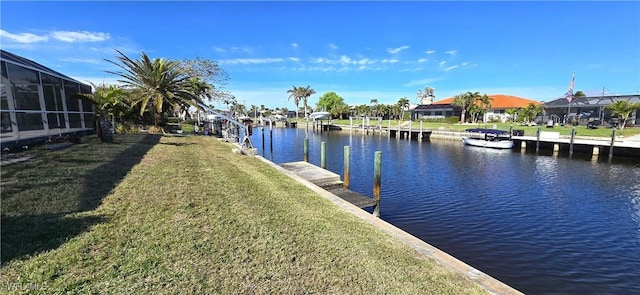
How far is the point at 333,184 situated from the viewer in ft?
41.8

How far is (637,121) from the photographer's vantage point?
4059cm

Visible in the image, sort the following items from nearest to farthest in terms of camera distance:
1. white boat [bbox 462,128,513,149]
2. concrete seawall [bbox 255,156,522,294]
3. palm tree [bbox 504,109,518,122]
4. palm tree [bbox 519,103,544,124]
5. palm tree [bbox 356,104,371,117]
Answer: concrete seawall [bbox 255,156,522,294] → white boat [bbox 462,128,513,149] → palm tree [bbox 519,103,544,124] → palm tree [bbox 504,109,518,122] → palm tree [bbox 356,104,371,117]

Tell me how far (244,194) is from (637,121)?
2202 inches

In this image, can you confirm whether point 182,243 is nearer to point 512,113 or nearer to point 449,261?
point 449,261

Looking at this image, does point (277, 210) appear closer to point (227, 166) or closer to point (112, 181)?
point (112, 181)

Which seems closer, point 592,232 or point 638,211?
point 592,232

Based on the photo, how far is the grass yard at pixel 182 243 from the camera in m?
3.33

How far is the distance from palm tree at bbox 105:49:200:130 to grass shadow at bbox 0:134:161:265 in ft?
41.4

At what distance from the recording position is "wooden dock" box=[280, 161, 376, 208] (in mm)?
10984

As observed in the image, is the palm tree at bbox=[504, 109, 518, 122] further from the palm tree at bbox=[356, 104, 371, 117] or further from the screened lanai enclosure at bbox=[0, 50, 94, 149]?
the screened lanai enclosure at bbox=[0, 50, 94, 149]

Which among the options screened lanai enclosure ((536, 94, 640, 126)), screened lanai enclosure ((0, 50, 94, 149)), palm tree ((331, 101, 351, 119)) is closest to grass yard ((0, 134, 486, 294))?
screened lanai enclosure ((0, 50, 94, 149))

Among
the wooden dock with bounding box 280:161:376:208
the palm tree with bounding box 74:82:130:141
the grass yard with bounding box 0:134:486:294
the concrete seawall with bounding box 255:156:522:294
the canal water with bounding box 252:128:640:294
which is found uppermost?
the palm tree with bounding box 74:82:130:141

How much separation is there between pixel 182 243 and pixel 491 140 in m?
34.8

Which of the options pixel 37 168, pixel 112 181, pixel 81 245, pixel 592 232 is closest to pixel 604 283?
pixel 592 232
